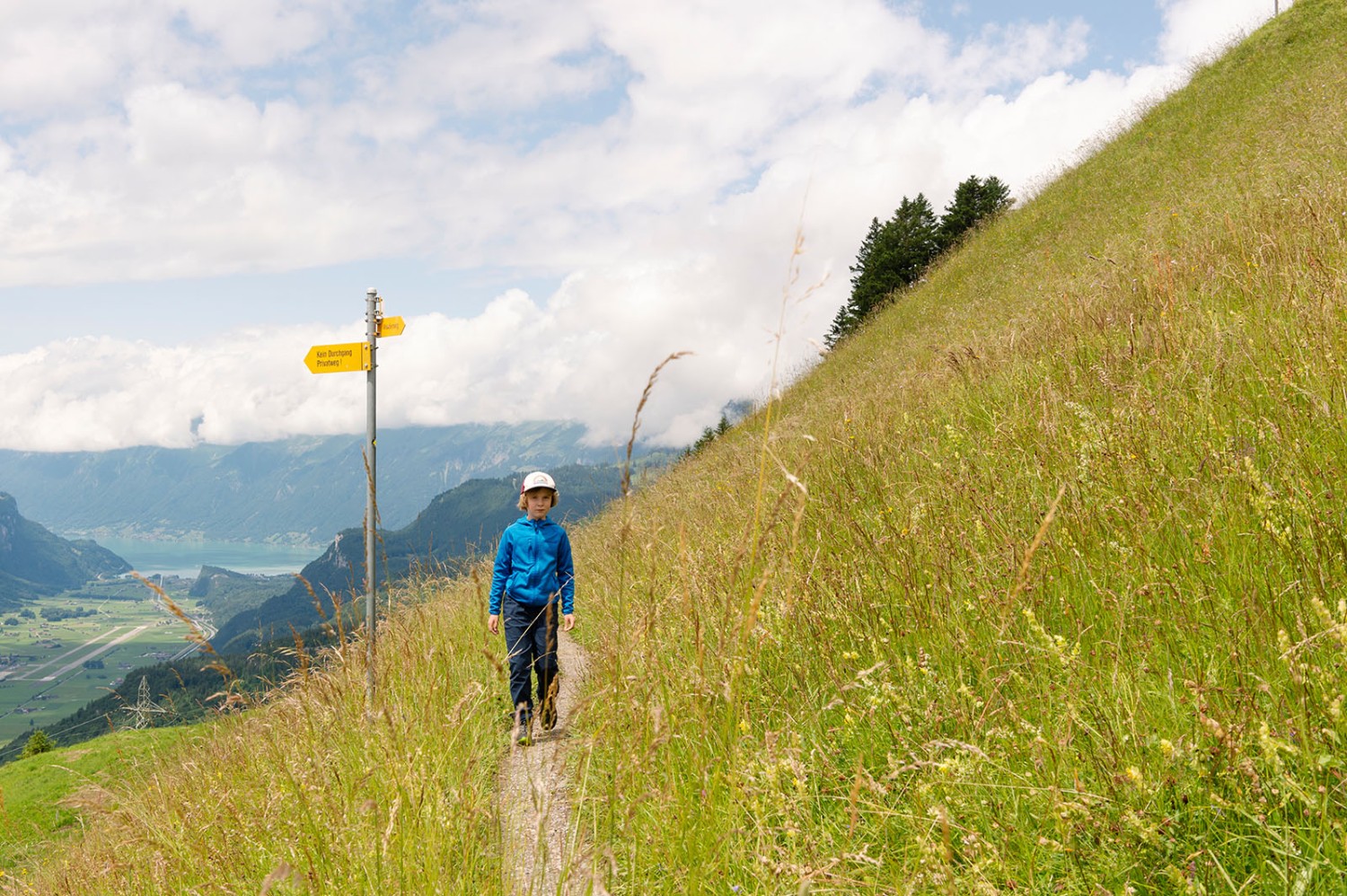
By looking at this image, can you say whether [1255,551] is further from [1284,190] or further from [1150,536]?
[1284,190]

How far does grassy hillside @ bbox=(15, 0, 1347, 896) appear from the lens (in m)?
1.63

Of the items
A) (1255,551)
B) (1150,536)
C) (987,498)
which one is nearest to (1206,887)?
(1255,551)

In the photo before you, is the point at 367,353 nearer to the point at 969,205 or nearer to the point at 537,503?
the point at 537,503

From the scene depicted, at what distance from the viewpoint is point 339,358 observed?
6.19 m

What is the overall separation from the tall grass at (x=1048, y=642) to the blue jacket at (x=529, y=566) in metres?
0.88

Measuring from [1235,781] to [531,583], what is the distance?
14.5 ft

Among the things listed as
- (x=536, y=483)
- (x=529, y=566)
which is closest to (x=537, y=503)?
(x=536, y=483)

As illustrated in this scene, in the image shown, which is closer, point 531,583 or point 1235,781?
point 1235,781

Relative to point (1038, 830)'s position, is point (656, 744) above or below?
above

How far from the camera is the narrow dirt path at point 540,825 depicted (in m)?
2.03

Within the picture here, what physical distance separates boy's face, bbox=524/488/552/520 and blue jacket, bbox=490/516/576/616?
0.32ft

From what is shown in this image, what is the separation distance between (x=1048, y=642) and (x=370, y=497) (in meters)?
3.44

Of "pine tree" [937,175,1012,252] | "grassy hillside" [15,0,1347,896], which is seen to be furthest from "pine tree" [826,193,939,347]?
"grassy hillside" [15,0,1347,896]

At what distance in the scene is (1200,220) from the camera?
9500 millimetres
